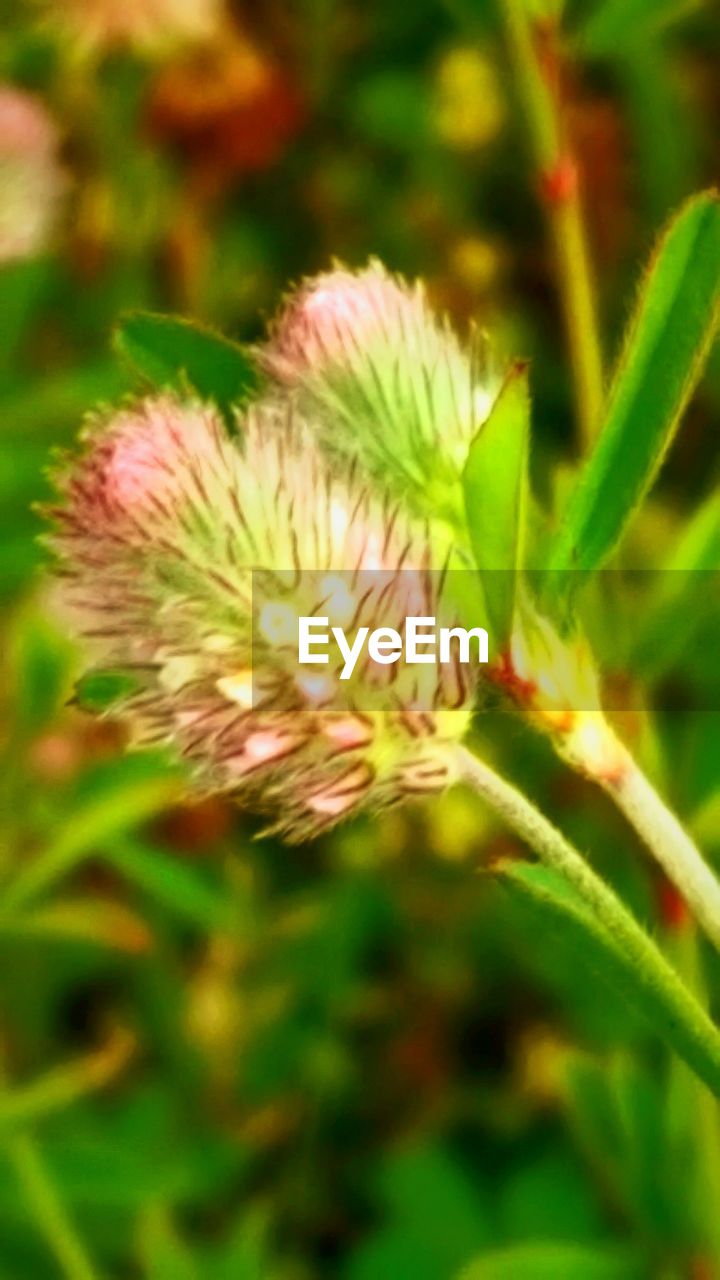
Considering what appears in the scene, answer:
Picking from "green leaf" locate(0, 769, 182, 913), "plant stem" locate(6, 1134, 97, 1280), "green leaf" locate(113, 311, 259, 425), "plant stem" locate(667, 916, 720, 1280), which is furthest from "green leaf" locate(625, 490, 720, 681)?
"plant stem" locate(6, 1134, 97, 1280)

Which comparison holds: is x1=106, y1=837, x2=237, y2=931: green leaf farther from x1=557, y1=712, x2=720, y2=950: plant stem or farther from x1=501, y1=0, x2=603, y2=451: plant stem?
x1=557, y1=712, x2=720, y2=950: plant stem

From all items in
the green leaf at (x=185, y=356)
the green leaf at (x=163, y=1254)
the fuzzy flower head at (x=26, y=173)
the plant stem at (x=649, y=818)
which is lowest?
the green leaf at (x=163, y=1254)

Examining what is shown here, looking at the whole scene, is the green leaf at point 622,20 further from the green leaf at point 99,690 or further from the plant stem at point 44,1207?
the plant stem at point 44,1207

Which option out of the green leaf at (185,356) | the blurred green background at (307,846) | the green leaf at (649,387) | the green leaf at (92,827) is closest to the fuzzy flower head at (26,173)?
the blurred green background at (307,846)

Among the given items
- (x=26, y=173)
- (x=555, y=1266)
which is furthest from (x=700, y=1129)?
(x=26, y=173)

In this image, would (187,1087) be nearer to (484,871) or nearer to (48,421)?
(48,421)

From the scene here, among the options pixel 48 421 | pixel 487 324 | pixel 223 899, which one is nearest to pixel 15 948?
pixel 223 899

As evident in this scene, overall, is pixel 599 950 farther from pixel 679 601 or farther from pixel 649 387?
pixel 679 601
